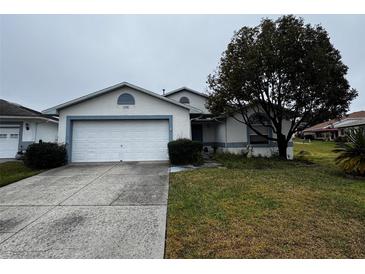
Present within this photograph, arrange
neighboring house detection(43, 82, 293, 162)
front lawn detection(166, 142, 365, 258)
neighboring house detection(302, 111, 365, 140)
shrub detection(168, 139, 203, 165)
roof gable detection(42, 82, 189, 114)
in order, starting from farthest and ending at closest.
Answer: neighboring house detection(302, 111, 365, 140)
neighboring house detection(43, 82, 293, 162)
roof gable detection(42, 82, 189, 114)
shrub detection(168, 139, 203, 165)
front lawn detection(166, 142, 365, 258)

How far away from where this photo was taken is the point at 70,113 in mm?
10930

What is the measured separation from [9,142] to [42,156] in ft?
19.7

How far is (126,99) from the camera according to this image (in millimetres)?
11281

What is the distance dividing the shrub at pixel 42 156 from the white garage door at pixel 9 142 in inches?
187

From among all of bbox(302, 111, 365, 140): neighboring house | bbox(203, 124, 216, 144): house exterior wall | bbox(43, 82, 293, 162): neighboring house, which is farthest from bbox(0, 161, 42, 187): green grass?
bbox(302, 111, 365, 140): neighboring house

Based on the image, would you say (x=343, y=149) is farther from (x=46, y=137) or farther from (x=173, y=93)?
(x=46, y=137)

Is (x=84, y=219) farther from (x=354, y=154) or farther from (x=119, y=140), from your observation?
(x=354, y=154)

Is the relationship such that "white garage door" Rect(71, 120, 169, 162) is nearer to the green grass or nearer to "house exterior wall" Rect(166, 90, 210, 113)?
the green grass

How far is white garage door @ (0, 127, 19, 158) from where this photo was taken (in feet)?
41.7

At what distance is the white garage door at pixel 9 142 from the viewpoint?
12.7 meters

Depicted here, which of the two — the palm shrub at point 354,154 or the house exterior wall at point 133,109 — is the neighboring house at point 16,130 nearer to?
the house exterior wall at point 133,109

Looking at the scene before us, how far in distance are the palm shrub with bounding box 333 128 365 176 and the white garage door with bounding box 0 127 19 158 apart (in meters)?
18.7

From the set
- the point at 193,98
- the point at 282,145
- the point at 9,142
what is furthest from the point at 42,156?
the point at 282,145

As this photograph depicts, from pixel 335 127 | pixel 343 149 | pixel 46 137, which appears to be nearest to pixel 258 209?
pixel 343 149
